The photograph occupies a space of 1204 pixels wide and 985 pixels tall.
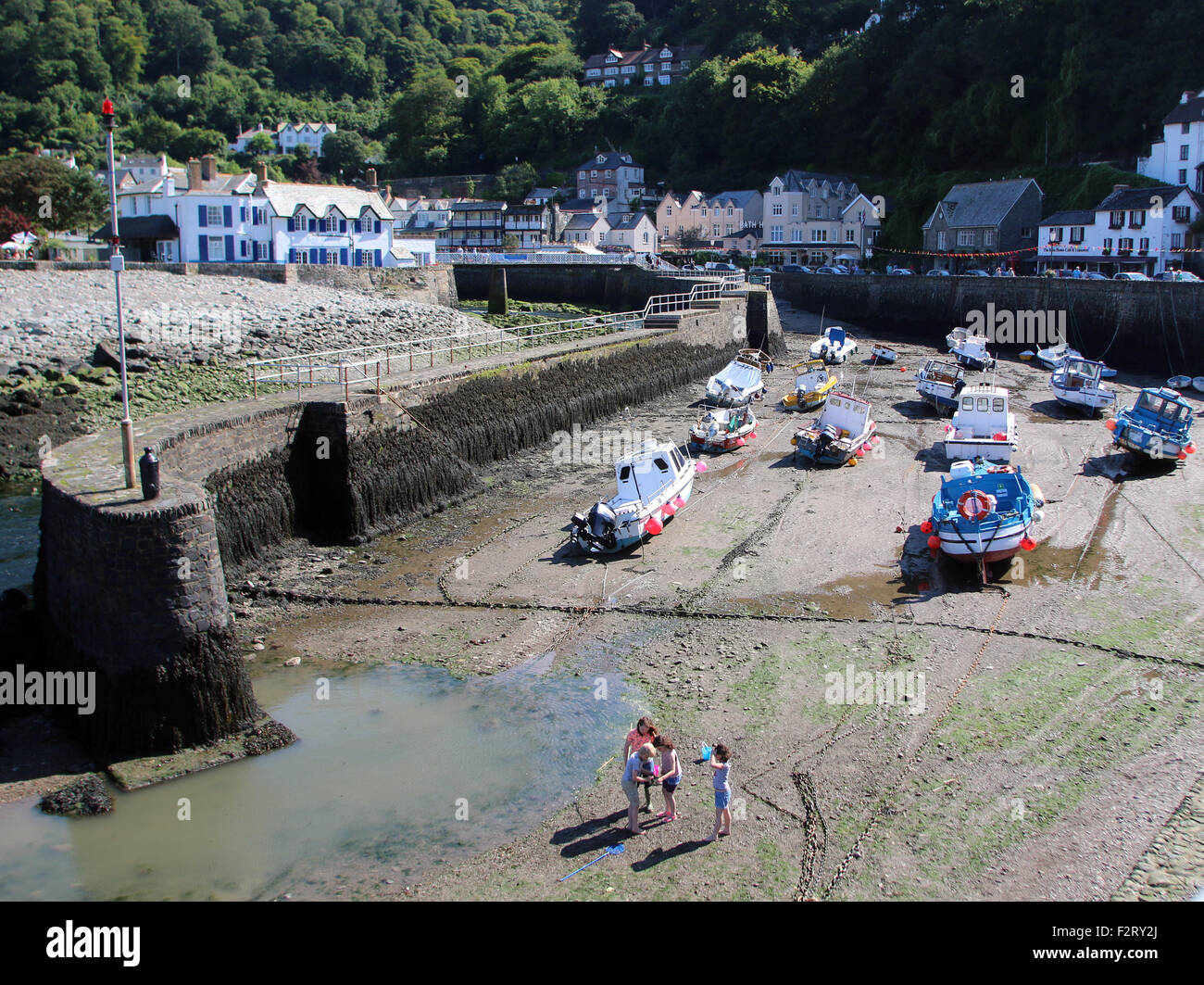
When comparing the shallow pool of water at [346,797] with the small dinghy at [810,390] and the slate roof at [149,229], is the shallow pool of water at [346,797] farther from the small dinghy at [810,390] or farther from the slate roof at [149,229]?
the slate roof at [149,229]

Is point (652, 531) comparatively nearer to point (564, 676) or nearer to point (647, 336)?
point (564, 676)

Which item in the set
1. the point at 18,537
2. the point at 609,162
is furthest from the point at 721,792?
the point at 609,162

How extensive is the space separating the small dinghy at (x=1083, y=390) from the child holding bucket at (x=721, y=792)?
23.8 m

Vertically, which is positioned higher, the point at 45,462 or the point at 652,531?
the point at 45,462

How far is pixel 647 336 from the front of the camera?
35.2 m

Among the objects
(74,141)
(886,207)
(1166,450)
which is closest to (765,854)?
(1166,450)

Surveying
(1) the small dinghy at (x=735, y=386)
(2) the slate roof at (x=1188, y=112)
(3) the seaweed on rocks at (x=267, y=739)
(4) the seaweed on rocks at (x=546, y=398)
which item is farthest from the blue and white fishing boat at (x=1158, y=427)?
(2) the slate roof at (x=1188, y=112)

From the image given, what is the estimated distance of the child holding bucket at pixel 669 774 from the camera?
9.86 meters

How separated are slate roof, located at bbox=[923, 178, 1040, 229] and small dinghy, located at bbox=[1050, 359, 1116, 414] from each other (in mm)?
32373

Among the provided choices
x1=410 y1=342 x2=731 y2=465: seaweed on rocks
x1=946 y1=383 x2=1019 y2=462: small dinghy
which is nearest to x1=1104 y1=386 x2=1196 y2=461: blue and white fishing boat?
x1=946 y1=383 x2=1019 y2=462: small dinghy

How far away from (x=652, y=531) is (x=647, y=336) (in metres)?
17.6

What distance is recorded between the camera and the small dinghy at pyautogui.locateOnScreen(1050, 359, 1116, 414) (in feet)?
94.8

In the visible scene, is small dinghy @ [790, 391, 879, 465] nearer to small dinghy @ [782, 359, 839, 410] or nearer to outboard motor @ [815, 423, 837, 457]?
outboard motor @ [815, 423, 837, 457]

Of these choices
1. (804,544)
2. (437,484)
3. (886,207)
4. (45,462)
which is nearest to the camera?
(45,462)
